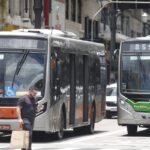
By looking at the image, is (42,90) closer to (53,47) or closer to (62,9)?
(53,47)

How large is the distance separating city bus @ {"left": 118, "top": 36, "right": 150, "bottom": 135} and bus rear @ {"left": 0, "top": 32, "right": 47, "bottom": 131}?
437 centimetres

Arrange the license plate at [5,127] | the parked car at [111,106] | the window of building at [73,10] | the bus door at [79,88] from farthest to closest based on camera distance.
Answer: the window of building at [73,10] < the parked car at [111,106] < the bus door at [79,88] < the license plate at [5,127]

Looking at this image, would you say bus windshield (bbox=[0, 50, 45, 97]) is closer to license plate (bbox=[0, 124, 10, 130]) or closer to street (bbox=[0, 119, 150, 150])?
license plate (bbox=[0, 124, 10, 130])

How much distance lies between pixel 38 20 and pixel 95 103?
4997mm

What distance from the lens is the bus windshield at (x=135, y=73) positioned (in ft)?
80.8

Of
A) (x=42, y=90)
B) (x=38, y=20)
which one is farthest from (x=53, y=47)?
(x=38, y=20)

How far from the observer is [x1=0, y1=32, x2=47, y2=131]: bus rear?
68.5 ft

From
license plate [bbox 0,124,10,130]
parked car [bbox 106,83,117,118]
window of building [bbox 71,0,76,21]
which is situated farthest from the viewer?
window of building [bbox 71,0,76,21]

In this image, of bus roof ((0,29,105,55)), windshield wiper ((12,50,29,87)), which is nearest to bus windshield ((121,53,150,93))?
bus roof ((0,29,105,55))

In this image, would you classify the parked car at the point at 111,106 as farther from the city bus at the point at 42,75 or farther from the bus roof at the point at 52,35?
the city bus at the point at 42,75

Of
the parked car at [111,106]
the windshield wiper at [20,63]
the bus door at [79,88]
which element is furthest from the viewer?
the parked car at [111,106]

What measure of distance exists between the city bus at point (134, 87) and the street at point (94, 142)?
664 millimetres

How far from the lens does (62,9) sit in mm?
50938

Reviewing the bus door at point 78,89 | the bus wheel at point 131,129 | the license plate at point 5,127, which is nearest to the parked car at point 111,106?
the bus wheel at point 131,129
